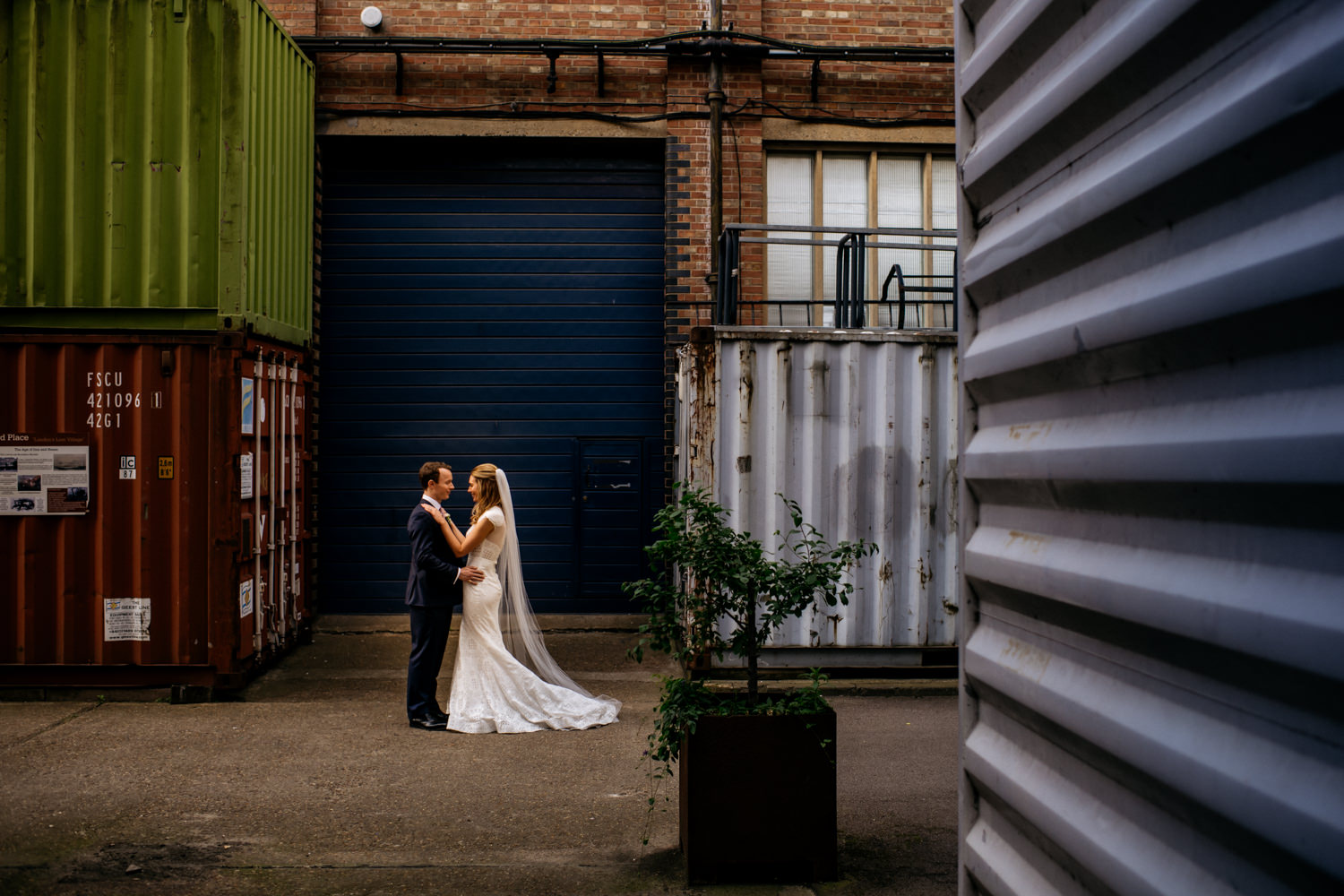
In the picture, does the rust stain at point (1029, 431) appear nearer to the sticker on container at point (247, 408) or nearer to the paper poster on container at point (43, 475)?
the sticker on container at point (247, 408)

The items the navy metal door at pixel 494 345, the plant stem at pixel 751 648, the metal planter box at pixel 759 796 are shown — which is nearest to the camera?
the metal planter box at pixel 759 796

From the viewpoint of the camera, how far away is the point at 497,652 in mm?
7809

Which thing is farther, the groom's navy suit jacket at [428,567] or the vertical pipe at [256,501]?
the vertical pipe at [256,501]

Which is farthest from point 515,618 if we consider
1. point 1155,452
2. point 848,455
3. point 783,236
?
point 1155,452

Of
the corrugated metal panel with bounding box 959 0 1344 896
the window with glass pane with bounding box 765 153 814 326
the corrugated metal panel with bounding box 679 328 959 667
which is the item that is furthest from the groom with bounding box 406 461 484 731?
the corrugated metal panel with bounding box 959 0 1344 896

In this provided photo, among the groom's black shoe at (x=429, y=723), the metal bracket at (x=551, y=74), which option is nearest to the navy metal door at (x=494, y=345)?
the metal bracket at (x=551, y=74)

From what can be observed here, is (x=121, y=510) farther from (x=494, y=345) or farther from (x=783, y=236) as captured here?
(x=783, y=236)

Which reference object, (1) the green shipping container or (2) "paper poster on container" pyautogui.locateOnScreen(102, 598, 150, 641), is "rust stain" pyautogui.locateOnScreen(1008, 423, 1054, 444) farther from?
(2) "paper poster on container" pyautogui.locateOnScreen(102, 598, 150, 641)

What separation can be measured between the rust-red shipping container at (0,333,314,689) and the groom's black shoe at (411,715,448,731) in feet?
5.66

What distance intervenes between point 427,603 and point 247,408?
2.34 m

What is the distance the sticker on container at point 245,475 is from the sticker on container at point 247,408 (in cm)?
22

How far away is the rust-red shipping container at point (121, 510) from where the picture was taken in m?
8.29

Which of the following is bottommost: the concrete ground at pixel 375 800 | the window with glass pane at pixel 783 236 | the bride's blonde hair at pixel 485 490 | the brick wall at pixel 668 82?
the concrete ground at pixel 375 800

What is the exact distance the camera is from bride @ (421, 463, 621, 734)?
304 inches
